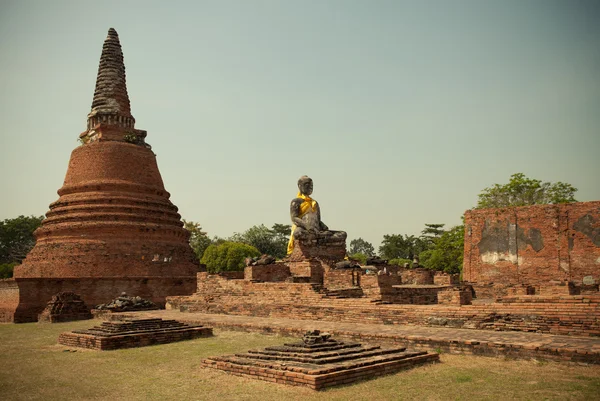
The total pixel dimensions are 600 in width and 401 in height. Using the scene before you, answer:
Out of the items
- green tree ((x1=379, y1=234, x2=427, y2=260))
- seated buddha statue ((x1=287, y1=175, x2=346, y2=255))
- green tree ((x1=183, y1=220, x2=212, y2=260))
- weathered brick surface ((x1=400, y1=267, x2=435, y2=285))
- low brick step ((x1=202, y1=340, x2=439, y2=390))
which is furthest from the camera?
green tree ((x1=379, y1=234, x2=427, y2=260))

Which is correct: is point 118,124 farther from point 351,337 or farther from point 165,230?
point 351,337

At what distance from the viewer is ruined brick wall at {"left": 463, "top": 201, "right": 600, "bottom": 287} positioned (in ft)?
59.0

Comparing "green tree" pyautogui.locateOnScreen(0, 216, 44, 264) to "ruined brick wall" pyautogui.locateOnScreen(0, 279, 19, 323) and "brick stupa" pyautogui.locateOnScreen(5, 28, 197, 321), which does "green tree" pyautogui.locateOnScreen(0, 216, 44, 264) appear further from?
"ruined brick wall" pyautogui.locateOnScreen(0, 279, 19, 323)

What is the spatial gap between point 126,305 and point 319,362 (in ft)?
38.4

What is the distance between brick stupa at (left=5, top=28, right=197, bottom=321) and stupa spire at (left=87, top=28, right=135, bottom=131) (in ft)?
0.14

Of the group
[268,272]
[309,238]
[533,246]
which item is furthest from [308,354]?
[533,246]

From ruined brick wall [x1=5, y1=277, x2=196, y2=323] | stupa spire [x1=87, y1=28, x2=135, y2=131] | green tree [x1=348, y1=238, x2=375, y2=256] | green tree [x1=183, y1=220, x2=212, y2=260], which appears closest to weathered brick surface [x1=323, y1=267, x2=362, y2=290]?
ruined brick wall [x1=5, y1=277, x2=196, y2=323]

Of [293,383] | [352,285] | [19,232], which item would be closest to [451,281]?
[352,285]

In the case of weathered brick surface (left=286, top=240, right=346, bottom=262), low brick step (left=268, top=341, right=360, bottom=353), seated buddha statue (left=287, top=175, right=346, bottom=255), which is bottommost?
low brick step (left=268, top=341, right=360, bottom=353)

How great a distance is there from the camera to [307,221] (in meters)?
18.2

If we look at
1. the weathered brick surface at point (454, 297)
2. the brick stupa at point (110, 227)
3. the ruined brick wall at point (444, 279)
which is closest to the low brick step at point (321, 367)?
the weathered brick surface at point (454, 297)

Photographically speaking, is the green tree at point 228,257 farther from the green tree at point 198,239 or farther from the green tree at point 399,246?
the green tree at point 399,246

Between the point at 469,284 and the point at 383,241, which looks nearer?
the point at 469,284

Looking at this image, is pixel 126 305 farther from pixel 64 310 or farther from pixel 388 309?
pixel 388 309
